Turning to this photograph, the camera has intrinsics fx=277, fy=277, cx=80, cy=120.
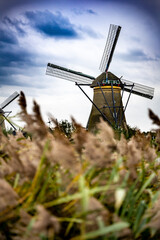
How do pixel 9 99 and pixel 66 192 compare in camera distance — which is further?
pixel 9 99

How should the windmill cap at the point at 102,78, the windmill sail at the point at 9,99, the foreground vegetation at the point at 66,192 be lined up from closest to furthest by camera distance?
the foreground vegetation at the point at 66,192, the windmill cap at the point at 102,78, the windmill sail at the point at 9,99

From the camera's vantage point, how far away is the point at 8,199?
2.38ft

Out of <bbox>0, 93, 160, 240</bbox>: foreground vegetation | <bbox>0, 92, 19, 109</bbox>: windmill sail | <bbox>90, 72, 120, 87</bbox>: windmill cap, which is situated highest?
<bbox>90, 72, 120, 87</bbox>: windmill cap

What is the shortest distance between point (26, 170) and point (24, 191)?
0.06 meters

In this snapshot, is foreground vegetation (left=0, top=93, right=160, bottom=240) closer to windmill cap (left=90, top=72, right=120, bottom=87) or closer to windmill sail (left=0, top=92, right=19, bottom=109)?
windmill cap (left=90, top=72, right=120, bottom=87)

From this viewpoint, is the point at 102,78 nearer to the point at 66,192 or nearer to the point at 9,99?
the point at 9,99

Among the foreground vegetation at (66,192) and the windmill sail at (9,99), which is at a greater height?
the windmill sail at (9,99)

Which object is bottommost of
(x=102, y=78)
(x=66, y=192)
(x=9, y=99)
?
(x=66, y=192)

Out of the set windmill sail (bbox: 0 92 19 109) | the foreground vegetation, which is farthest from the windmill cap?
the foreground vegetation

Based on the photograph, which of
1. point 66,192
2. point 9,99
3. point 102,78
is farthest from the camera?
point 9,99

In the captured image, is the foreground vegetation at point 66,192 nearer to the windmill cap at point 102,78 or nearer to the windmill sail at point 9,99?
the windmill cap at point 102,78

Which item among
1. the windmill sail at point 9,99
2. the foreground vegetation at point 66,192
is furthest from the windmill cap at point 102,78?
the foreground vegetation at point 66,192

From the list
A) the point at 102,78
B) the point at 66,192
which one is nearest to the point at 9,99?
the point at 102,78

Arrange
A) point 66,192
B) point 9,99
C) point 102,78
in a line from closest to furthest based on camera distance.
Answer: point 66,192, point 102,78, point 9,99
